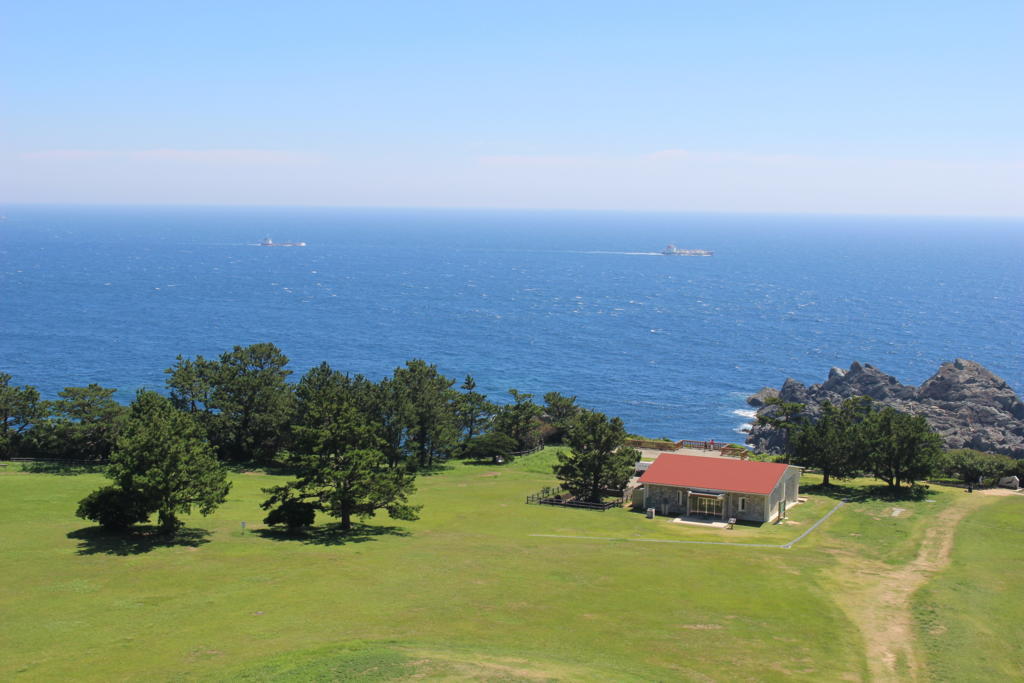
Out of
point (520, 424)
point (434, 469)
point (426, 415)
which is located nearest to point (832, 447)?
point (520, 424)

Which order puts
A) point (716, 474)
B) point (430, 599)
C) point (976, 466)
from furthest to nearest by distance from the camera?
point (976, 466)
point (716, 474)
point (430, 599)

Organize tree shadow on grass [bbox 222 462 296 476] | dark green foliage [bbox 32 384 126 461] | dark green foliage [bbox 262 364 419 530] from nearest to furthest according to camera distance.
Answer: dark green foliage [bbox 262 364 419 530] → dark green foliage [bbox 32 384 126 461] → tree shadow on grass [bbox 222 462 296 476]

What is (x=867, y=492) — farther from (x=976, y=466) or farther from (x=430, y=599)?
(x=430, y=599)

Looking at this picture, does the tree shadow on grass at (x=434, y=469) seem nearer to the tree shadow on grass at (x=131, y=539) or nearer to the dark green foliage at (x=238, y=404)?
the dark green foliage at (x=238, y=404)

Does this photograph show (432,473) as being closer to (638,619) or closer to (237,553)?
(237,553)

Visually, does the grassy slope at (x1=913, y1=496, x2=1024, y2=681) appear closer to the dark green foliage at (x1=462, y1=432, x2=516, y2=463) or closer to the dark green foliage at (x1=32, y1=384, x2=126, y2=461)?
the dark green foliage at (x1=462, y1=432, x2=516, y2=463)

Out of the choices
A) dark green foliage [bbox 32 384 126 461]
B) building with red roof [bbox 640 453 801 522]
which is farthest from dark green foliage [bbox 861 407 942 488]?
dark green foliage [bbox 32 384 126 461]
